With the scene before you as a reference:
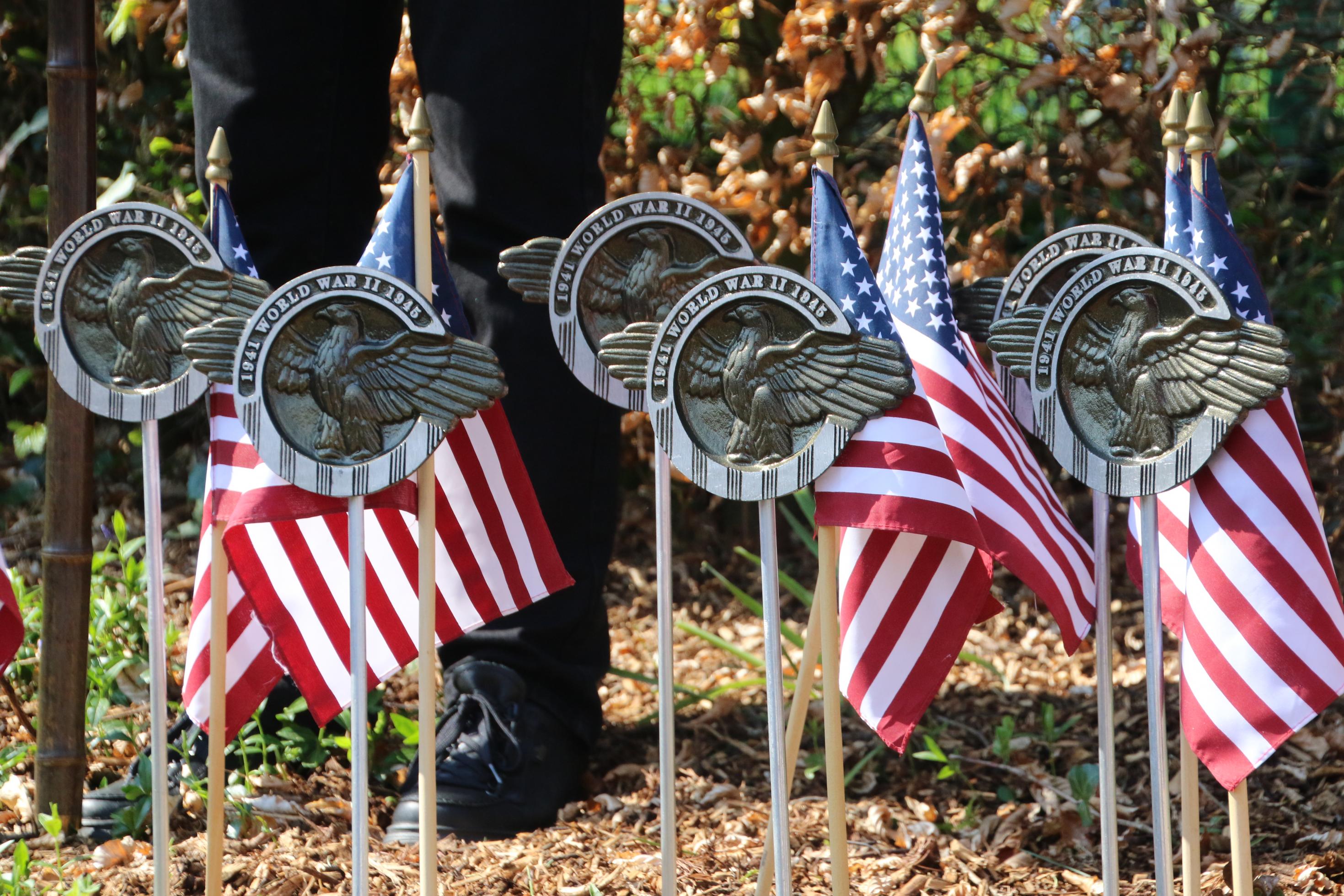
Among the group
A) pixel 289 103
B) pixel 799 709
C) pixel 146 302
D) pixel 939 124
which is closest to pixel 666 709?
pixel 799 709

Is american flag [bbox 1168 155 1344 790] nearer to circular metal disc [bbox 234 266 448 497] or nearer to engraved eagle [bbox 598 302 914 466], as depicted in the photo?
engraved eagle [bbox 598 302 914 466]

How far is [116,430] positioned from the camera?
3.84 metres

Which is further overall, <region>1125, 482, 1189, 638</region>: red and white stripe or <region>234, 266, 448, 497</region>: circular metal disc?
<region>1125, 482, 1189, 638</region>: red and white stripe

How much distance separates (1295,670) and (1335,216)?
2160 mm

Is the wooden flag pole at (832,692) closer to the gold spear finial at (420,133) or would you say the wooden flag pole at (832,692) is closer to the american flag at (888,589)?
the american flag at (888,589)

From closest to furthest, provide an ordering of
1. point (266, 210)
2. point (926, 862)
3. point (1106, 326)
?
point (1106, 326), point (926, 862), point (266, 210)

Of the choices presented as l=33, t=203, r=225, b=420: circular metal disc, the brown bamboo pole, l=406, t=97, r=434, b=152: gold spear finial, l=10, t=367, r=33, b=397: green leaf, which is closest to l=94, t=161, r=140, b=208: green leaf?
l=10, t=367, r=33, b=397: green leaf

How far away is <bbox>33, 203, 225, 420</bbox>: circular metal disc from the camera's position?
5.25 feet

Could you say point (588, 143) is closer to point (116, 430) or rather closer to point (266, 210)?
point (266, 210)

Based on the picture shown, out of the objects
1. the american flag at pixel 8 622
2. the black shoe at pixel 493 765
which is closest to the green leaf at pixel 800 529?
the black shoe at pixel 493 765

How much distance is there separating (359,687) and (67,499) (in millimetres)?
841

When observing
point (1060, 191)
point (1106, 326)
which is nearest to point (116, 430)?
point (1060, 191)

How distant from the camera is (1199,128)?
4.76 ft

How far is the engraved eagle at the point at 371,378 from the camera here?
142 centimetres
